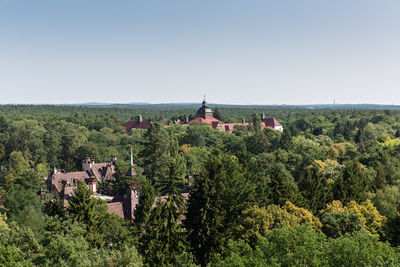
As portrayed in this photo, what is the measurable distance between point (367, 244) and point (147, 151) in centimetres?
4687

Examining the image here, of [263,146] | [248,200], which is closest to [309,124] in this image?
[263,146]

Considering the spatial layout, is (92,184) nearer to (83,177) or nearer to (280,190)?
(83,177)

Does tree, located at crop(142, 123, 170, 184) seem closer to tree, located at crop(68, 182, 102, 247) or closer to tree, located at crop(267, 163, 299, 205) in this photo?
tree, located at crop(267, 163, 299, 205)

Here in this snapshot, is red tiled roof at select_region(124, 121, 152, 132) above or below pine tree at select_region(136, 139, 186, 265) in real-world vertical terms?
above

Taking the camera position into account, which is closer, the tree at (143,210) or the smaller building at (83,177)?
the tree at (143,210)

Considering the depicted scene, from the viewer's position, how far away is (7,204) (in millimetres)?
42625

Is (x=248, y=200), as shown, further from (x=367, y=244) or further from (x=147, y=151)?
(x=147, y=151)

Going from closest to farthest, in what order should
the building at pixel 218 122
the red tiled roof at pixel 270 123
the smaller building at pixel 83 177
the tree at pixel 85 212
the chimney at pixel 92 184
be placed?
the tree at pixel 85 212 → the chimney at pixel 92 184 → the smaller building at pixel 83 177 → the building at pixel 218 122 → the red tiled roof at pixel 270 123

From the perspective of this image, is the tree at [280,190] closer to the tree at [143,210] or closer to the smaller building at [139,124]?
the tree at [143,210]

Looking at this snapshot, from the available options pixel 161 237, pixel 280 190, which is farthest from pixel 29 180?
pixel 280 190

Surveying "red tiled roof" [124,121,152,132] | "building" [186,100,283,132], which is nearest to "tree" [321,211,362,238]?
"building" [186,100,283,132]

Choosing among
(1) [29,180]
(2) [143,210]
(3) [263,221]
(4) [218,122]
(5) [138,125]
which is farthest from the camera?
(5) [138,125]

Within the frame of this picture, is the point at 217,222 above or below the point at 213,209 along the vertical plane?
below

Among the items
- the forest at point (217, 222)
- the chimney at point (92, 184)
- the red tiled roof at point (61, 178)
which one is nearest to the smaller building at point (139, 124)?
the red tiled roof at point (61, 178)
